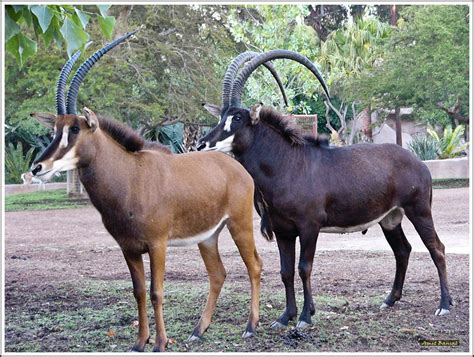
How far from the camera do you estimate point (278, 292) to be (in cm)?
793

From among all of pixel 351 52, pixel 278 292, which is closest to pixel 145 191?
pixel 278 292

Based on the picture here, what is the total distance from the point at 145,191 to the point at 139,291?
72cm

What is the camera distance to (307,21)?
2127 cm

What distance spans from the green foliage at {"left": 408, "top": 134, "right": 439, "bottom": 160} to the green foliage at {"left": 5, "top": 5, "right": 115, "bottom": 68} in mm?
19580

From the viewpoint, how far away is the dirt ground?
610 cm

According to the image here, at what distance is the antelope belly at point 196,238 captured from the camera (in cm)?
577

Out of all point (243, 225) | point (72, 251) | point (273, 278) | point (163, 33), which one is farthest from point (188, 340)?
point (163, 33)

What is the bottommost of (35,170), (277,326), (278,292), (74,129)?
(278,292)

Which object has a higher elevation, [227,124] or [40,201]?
[227,124]

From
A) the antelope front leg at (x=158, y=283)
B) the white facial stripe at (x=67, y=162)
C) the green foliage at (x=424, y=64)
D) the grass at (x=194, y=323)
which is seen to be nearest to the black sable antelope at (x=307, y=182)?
the grass at (x=194, y=323)

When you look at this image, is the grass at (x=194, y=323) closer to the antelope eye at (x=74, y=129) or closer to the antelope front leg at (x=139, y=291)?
the antelope front leg at (x=139, y=291)

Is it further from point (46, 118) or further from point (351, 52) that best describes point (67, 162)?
point (351, 52)

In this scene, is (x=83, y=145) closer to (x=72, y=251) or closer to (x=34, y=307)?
(x=34, y=307)

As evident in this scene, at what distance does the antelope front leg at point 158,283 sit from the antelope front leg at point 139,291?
0.13 m
